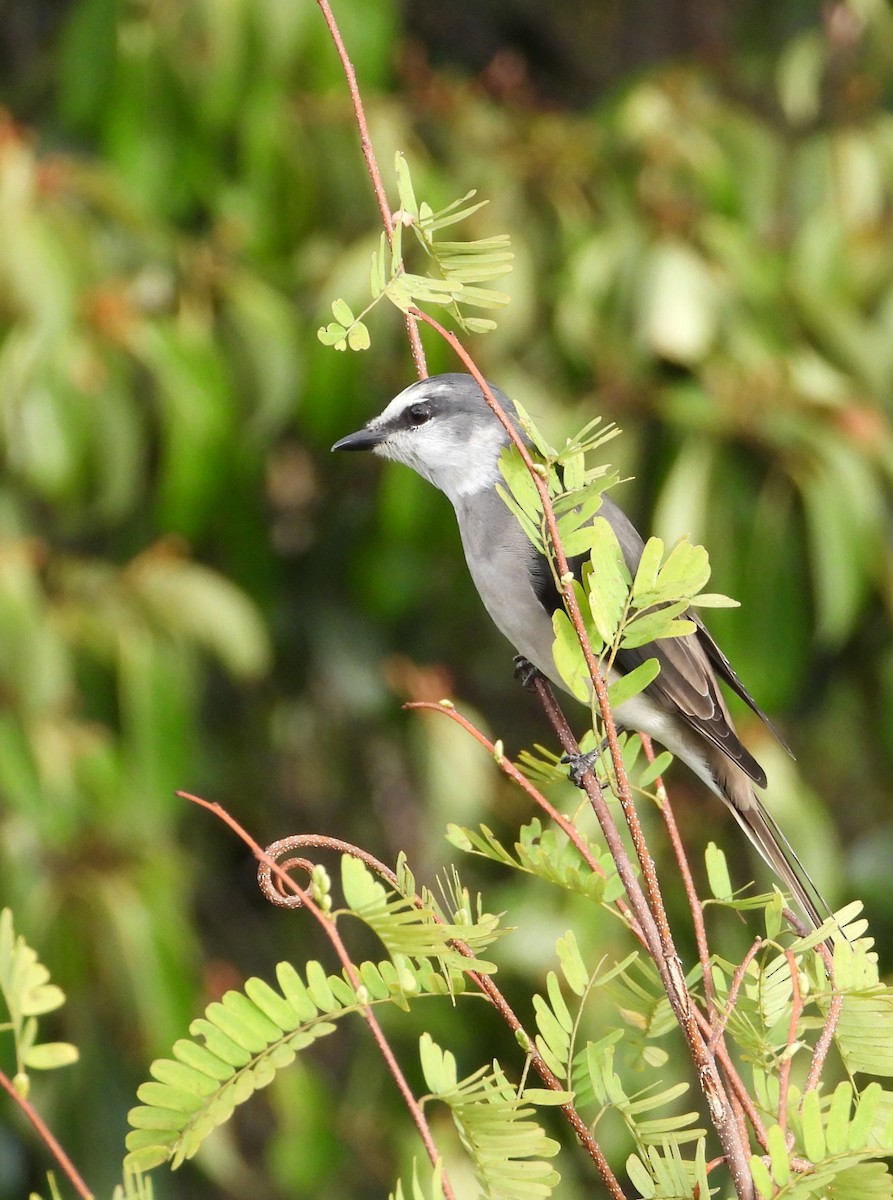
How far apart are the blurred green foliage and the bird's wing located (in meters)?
0.99

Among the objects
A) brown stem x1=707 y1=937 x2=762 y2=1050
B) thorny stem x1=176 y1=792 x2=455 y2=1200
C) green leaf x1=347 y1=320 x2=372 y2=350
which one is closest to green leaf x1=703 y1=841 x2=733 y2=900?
brown stem x1=707 y1=937 x2=762 y2=1050

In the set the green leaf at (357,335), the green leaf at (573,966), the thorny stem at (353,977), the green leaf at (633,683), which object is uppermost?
the green leaf at (357,335)

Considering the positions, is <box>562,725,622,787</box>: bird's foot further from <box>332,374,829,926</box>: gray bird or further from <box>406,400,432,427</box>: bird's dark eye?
<box>406,400,432,427</box>: bird's dark eye

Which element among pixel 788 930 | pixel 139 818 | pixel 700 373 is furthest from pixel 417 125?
pixel 788 930

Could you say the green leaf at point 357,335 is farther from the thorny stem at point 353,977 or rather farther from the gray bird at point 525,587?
the gray bird at point 525,587

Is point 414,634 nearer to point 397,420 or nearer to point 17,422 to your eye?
point 17,422

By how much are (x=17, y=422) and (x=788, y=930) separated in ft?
8.66

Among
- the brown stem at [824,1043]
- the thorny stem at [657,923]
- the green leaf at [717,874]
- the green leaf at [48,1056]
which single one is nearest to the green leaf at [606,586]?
the thorny stem at [657,923]

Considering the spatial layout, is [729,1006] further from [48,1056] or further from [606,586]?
[48,1056]

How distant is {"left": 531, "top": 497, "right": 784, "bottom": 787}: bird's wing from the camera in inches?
101

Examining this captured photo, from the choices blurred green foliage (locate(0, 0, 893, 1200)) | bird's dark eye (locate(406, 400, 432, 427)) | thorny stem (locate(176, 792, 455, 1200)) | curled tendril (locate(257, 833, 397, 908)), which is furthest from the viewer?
blurred green foliage (locate(0, 0, 893, 1200))

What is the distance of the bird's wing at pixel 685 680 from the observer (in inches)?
101

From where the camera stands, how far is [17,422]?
3.60 meters

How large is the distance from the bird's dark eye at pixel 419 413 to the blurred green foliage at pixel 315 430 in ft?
3.56
